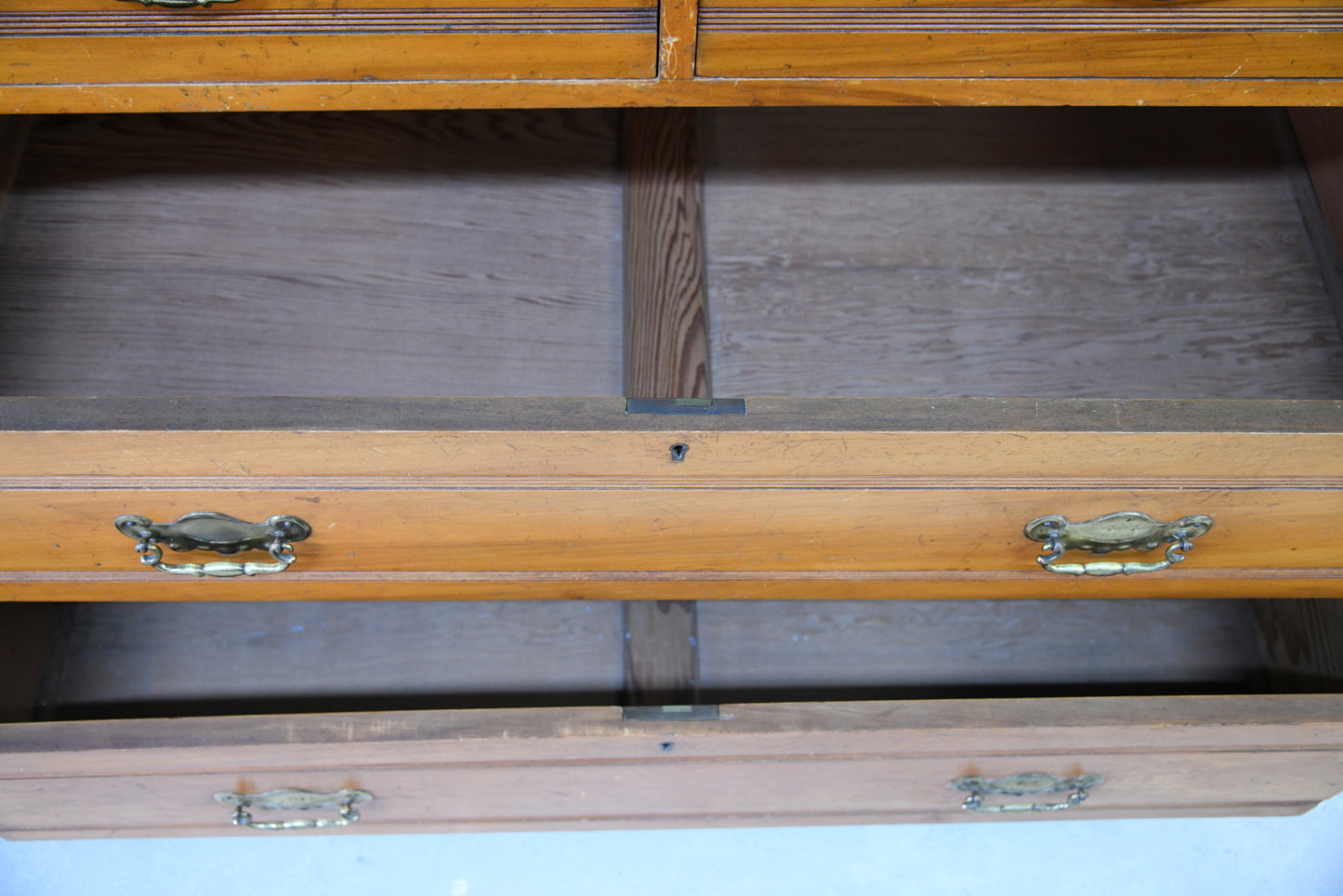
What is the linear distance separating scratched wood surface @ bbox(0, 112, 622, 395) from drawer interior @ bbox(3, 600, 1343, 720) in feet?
0.73

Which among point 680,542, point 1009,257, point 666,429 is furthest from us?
point 1009,257

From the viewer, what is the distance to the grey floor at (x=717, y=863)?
0.92m

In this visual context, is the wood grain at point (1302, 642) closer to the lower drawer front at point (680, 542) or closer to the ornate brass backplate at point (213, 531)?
the lower drawer front at point (680, 542)

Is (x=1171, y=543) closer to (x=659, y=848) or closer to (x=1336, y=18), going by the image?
(x=1336, y=18)

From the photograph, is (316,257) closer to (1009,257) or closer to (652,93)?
(652,93)

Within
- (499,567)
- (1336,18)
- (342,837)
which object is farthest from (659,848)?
(1336,18)

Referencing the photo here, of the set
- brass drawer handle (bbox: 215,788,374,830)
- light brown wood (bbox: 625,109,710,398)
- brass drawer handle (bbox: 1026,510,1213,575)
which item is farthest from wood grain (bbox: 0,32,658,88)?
brass drawer handle (bbox: 215,788,374,830)

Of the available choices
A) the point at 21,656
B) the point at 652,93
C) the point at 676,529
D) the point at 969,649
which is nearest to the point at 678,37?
the point at 652,93

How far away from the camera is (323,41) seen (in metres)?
0.58

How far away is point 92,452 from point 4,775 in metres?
0.33

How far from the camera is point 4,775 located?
69 centimetres

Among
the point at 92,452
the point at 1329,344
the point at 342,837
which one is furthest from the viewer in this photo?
the point at 342,837

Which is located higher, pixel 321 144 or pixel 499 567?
pixel 321 144

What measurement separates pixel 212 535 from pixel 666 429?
31 centimetres
